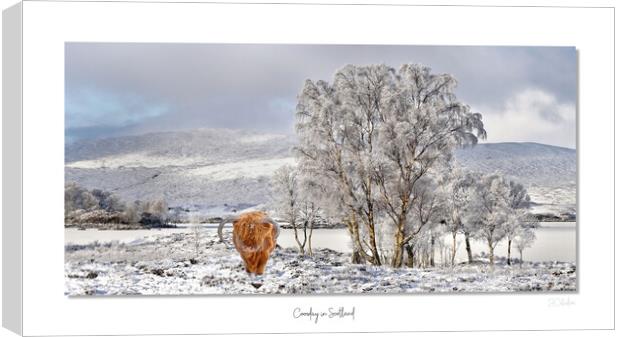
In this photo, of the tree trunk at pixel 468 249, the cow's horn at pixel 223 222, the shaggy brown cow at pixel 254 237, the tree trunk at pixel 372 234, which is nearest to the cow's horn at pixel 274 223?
the shaggy brown cow at pixel 254 237

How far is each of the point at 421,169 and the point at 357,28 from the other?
6.73ft

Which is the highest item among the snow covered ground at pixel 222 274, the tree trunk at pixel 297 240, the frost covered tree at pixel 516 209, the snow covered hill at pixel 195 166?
the snow covered hill at pixel 195 166

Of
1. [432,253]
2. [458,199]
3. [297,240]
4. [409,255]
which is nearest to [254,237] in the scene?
[297,240]

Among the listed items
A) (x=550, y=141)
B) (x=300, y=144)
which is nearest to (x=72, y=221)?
(x=300, y=144)

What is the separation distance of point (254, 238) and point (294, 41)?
259 centimetres

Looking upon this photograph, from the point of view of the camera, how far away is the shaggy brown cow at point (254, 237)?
1220 centimetres

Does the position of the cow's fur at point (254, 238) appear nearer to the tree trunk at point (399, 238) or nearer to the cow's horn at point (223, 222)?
the cow's horn at point (223, 222)

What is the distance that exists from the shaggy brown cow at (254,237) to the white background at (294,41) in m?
0.49

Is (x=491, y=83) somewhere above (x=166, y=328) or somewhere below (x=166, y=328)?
above

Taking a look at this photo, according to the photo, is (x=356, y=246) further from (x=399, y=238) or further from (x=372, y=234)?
(x=399, y=238)

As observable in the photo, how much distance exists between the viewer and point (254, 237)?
1230 centimetres

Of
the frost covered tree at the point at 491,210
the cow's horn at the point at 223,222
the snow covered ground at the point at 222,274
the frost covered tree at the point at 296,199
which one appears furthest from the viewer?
the frost covered tree at the point at 491,210

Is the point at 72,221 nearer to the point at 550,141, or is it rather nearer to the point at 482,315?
the point at 482,315

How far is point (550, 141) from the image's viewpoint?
12609 millimetres
